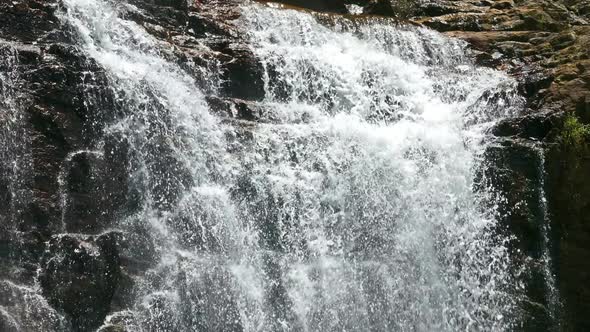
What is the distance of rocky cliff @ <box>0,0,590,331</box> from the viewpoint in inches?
383

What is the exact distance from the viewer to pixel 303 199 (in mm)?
11383

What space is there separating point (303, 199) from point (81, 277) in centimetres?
337

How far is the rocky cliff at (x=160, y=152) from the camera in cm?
972

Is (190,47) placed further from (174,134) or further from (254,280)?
(254,280)

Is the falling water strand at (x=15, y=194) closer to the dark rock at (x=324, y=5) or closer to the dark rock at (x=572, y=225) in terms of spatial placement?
the dark rock at (x=324, y=5)

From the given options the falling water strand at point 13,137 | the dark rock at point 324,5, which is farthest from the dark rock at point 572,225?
the falling water strand at point 13,137

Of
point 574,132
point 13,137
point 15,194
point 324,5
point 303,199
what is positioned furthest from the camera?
point 324,5

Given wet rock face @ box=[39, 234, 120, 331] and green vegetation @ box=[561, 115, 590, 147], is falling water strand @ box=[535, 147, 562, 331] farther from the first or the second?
wet rock face @ box=[39, 234, 120, 331]

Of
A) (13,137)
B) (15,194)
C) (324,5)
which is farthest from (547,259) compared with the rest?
(13,137)

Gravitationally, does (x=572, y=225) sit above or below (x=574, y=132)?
below

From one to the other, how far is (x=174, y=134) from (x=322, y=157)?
228 cm

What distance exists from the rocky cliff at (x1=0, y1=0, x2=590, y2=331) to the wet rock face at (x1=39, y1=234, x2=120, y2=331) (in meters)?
0.01

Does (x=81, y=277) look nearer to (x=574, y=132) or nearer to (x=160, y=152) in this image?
(x=160, y=152)

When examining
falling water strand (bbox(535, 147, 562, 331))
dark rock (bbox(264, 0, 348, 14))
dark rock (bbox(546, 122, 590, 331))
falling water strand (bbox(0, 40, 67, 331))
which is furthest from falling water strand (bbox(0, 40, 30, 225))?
dark rock (bbox(546, 122, 590, 331))
